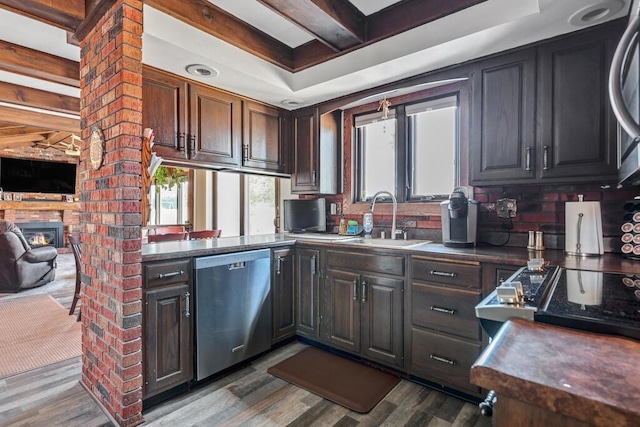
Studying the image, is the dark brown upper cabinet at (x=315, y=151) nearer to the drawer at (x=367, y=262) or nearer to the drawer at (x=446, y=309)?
the drawer at (x=367, y=262)

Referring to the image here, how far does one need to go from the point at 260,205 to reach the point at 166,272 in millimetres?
2896

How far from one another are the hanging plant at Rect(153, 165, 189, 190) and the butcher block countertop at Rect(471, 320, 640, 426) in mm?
5141

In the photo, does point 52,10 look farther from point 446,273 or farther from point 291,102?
point 446,273

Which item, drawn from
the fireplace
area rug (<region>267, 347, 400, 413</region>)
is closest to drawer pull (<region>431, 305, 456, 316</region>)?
area rug (<region>267, 347, 400, 413</region>)

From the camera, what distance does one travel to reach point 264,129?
10.7ft

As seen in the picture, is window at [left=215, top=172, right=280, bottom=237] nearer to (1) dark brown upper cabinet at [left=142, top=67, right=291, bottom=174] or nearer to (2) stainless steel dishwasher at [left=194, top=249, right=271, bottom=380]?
(1) dark brown upper cabinet at [left=142, top=67, right=291, bottom=174]

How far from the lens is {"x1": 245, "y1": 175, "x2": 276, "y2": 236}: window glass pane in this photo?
14.8ft

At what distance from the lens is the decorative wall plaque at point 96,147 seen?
1.95 m

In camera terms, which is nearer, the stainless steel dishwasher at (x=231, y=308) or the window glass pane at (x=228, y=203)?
the stainless steel dishwasher at (x=231, y=308)

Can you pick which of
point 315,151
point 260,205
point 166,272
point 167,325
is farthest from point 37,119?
point 167,325

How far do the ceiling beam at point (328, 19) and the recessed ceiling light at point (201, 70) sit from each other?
0.74m

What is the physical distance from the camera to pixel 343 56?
102 inches

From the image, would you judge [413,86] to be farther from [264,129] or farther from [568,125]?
[264,129]

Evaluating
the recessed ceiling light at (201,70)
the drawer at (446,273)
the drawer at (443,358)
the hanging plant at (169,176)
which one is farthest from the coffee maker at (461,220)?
the hanging plant at (169,176)
